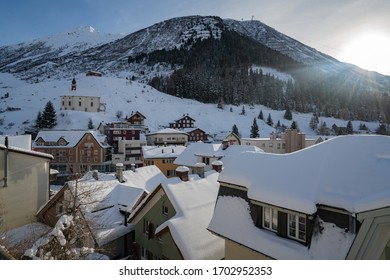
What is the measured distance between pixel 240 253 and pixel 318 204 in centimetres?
116

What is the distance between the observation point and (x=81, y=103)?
31.5 m

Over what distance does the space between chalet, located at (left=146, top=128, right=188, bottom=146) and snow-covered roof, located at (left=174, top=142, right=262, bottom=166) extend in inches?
343

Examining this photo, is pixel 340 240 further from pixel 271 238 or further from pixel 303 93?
pixel 303 93

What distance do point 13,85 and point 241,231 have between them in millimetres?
55993

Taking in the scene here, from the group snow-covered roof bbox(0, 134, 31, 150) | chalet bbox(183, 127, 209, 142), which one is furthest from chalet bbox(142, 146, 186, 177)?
chalet bbox(183, 127, 209, 142)

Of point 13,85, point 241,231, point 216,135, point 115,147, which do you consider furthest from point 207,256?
→ point 13,85

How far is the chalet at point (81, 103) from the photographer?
31016 mm

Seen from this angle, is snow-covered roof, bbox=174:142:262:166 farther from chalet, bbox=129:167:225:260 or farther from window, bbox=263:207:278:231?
window, bbox=263:207:278:231

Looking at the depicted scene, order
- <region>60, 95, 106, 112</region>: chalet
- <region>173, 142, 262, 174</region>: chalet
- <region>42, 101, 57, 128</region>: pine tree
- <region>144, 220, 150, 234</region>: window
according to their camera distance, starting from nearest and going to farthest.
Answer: <region>144, 220, 150, 234</region>: window < <region>173, 142, 262, 174</region>: chalet < <region>42, 101, 57, 128</region>: pine tree < <region>60, 95, 106, 112</region>: chalet

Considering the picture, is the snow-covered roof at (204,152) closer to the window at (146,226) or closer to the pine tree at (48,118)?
the window at (146,226)

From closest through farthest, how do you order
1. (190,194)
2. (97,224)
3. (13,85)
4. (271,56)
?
(190,194) → (97,224) → (13,85) → (271,56)

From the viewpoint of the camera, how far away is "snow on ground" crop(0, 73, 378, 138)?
2640cm

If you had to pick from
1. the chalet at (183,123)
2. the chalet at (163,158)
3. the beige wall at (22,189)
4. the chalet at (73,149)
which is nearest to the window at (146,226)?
the beige wall at (22,189)

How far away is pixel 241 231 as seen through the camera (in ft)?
9.34
